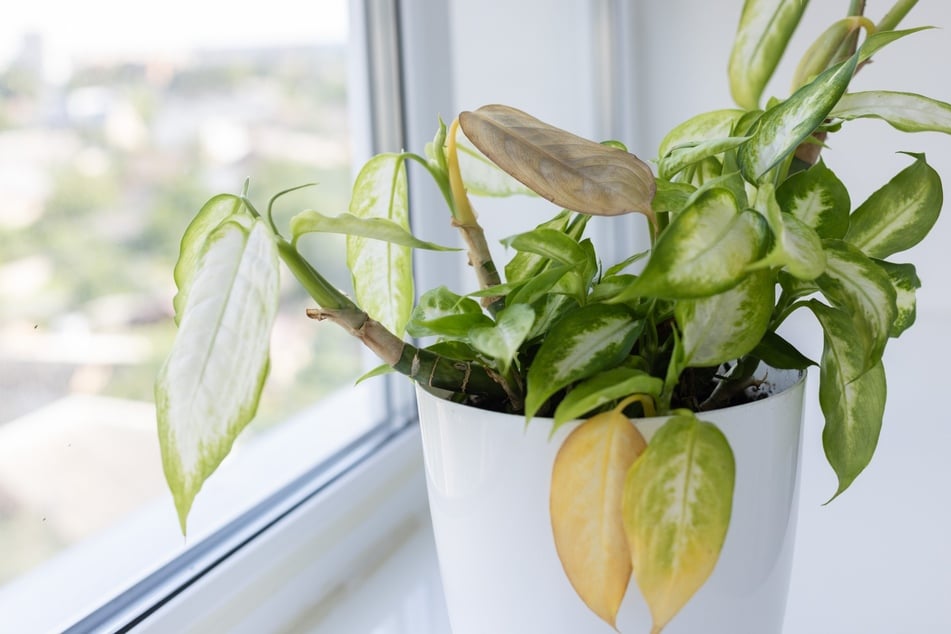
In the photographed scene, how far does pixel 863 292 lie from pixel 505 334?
16 cm

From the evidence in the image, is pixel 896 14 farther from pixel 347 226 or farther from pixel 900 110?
pixel 347 226

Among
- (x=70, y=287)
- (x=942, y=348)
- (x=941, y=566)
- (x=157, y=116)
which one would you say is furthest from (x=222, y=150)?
(x=942, y=348)

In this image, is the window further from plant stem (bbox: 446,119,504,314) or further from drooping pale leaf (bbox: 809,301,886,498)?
drooping pale leaf (bbox: 809,301,886,498)

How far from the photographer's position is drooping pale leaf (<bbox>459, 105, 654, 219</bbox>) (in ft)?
1.21

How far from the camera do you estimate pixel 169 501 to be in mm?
706

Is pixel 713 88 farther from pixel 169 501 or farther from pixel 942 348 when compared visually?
pixel 169 501

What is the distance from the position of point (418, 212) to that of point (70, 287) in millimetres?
412

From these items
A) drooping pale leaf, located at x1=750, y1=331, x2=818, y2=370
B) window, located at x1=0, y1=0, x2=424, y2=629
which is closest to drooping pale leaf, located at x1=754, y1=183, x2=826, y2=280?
drooping pale leaf, located at x1=750, y1=331, x2=818, y2=370

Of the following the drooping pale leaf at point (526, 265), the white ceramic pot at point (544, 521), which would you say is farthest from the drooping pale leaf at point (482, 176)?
the white ceramic pot at point (544, 521)

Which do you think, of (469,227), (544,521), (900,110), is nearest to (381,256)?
(469,227)

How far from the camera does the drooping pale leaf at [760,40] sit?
56 centimetres

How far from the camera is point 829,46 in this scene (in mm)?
521

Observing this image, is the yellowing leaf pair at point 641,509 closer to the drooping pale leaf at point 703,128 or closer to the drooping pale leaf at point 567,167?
the drooping pale leaf at point 567,167

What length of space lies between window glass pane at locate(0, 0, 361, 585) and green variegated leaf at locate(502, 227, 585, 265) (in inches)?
13.7
